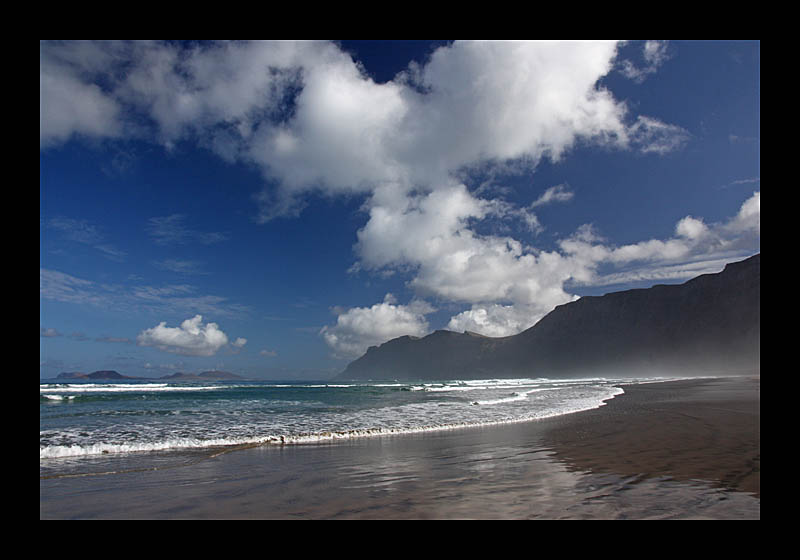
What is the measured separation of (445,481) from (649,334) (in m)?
154

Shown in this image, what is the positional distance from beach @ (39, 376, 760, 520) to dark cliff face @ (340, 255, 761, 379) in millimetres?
107172

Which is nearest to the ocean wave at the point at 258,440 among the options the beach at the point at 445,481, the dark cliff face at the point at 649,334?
the beach at the point at 445,481

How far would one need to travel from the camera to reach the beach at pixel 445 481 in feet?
17.2

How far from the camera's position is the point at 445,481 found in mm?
6629

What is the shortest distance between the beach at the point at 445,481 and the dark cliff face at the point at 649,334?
107172 millimetres

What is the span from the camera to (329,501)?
5727 mm

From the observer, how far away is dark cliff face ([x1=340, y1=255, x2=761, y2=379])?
112 meters

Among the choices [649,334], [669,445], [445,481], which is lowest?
[649,334]

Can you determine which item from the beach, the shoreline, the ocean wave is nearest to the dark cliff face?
the shoreline

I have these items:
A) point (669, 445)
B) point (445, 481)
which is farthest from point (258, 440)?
point (669, 445)

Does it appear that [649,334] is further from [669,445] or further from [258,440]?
[258,440]

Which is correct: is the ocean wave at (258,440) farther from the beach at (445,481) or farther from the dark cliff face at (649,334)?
the dark cliff face at (649,334)
